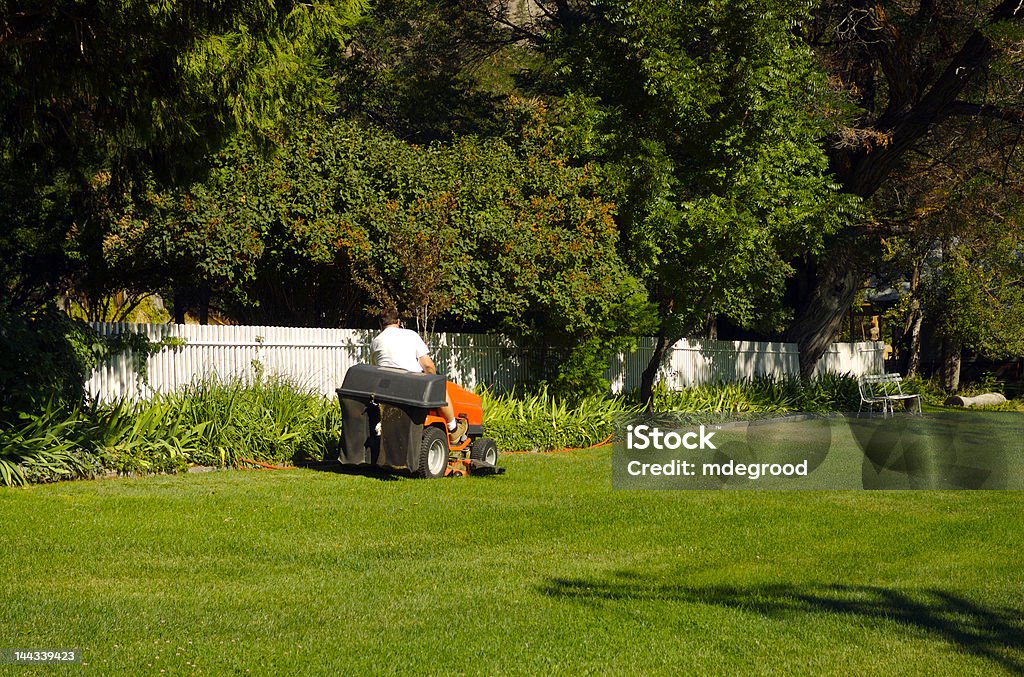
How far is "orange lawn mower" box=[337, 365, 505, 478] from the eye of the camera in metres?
12.3

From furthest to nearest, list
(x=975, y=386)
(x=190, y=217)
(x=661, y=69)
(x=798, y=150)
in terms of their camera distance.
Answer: (x=975, y=386), (x=798, y=150), (x=661, y=69), (x=190, y=217)

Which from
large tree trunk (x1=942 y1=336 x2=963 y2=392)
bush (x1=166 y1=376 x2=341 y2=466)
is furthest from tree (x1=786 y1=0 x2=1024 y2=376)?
bush (x1=166 y1=376 x2=341 y2=466)

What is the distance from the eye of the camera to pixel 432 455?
12.9 metres

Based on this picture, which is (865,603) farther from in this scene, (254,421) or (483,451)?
(254,421)

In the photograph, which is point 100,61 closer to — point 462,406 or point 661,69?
point 462,406

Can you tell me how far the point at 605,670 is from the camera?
5484 mm

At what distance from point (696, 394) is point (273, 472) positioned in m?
12.9

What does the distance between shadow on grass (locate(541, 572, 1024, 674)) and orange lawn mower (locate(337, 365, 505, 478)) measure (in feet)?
16.2

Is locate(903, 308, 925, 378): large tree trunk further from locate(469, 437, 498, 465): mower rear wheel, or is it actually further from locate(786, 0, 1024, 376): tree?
locate(469, 437, 498, 465): mower rear wheel

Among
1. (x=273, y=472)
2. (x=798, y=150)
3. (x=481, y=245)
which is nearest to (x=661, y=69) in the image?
(x=798, y=150)

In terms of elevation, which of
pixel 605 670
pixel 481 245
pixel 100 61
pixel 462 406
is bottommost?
pixel 605 670

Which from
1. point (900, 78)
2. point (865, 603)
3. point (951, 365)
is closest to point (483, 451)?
point (865, 603)

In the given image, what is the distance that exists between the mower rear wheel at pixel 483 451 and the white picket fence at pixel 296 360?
423 cm

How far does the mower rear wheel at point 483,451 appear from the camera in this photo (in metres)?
13.6
